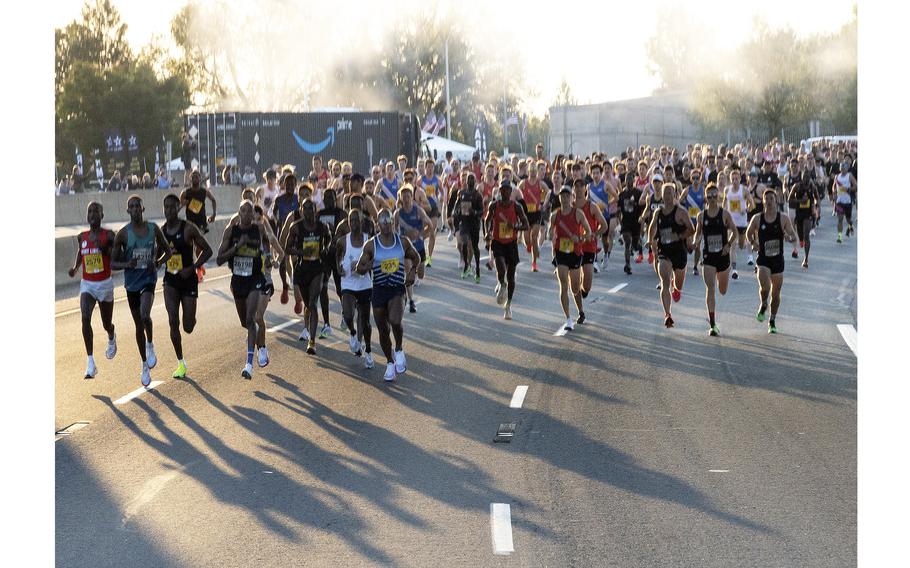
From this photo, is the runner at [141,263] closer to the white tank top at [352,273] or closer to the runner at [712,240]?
the white tank top at [352,273]

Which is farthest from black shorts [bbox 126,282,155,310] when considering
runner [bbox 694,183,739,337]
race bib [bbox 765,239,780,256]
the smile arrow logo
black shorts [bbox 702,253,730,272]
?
the smile arrow logo

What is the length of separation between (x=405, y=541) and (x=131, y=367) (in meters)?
8.06

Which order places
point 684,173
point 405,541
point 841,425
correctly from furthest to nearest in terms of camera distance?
point 684,173 → point 841,425 → point 405,541

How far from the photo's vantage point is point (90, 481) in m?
10.3

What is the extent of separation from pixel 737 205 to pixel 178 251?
13072mm

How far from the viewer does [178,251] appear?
14.8m

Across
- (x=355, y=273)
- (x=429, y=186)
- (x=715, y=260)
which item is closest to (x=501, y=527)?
(x=355, y=273)

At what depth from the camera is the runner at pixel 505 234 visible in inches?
770

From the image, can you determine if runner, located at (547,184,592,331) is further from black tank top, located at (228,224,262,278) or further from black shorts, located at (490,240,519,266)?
black tank top, located at (228,224,262,278)

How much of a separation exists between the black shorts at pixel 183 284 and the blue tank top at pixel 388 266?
1.91m
